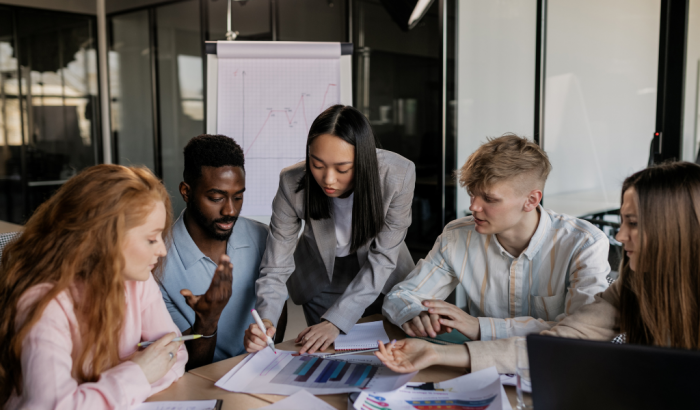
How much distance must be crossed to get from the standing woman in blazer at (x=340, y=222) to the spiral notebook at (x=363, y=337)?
0.03 m

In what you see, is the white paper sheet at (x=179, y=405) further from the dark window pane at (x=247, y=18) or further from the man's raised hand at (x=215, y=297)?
the dark window pane at (x=247, y=18)

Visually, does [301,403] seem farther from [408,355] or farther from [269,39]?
[269,39]

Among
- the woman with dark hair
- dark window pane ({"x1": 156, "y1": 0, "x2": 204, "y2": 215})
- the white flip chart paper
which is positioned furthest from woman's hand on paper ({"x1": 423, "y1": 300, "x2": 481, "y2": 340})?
dark window pane ({"x1": 156, "y1": 0, "x2": 204, "y2": 215})

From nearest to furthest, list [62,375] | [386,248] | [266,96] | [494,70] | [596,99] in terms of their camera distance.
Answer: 1. [62,375]
2. [386,248]
3. [266,96]
4. [596,99]
5. [494,70]

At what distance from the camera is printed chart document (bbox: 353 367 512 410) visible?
3.61 ft

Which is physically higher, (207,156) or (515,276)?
(207,156)

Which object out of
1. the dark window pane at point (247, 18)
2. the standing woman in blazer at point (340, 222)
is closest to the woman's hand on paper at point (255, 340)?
the standing woman in blazer at point (340, 222)

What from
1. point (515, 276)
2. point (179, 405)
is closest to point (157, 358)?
point (179, 405)

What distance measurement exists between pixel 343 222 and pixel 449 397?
85 centimetres

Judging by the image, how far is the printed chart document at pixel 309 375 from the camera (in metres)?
1.20

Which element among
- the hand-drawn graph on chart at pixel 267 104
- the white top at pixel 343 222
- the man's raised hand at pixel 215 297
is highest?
the hand-drawn graph on chart at pixel 267 104

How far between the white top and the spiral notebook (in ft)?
1.05

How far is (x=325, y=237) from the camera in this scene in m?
1.89

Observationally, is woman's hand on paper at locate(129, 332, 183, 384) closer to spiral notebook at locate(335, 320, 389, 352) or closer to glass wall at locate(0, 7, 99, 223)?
spiral notebook at locate(335, 320, 389, 352)
